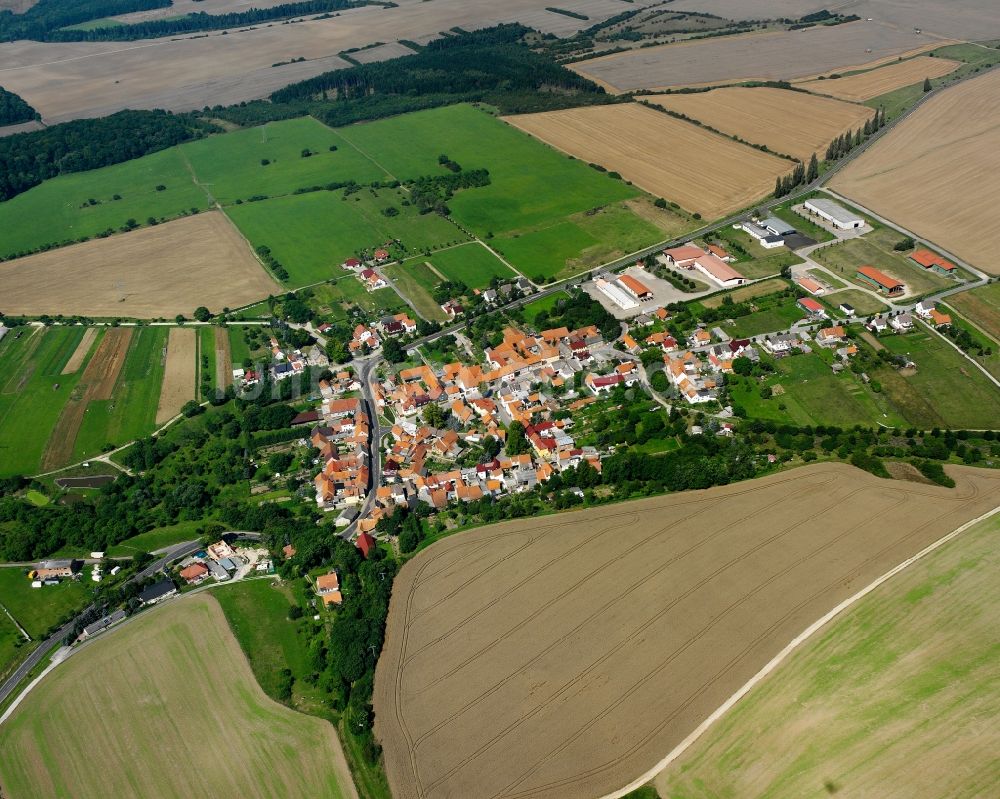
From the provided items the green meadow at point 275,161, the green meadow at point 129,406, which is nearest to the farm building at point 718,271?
the green meadow at point 275,161

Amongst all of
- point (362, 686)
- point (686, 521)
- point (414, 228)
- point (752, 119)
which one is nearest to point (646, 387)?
point (686, 521)

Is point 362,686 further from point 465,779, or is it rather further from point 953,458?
point 953,458

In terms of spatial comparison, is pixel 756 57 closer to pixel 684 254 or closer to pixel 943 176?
pixel 943 176

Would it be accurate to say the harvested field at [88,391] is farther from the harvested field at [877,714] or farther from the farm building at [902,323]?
the farm building at [902,323]

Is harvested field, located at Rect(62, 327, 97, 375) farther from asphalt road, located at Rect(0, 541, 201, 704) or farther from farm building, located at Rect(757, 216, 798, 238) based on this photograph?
farm building, located at Rect(757, 216, 798, 238)

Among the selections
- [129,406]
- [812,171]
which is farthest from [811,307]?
[129,406]

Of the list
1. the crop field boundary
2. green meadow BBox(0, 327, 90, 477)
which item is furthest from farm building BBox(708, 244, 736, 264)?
green meadow BBox(0, 327, 90, 477)
